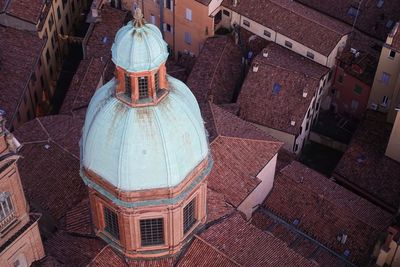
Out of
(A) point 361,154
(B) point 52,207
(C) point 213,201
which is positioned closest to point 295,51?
(A) point 361,154

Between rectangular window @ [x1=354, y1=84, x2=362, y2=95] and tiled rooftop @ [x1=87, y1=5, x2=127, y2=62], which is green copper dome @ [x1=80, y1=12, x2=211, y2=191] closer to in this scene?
tiled rooftop @ [x1=87, y1=5, x2=127, y2=62]

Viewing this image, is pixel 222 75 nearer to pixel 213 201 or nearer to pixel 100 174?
pixel 213 201

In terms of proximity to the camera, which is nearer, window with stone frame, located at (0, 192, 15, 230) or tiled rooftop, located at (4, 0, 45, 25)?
window with stone frame, located at (0, 192, 15, 230)

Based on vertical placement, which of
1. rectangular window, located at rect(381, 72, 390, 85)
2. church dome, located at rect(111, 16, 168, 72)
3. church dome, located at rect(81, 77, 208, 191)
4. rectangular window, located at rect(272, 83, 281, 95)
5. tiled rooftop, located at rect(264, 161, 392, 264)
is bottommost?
tiled rooftop, located at rect(264, 161, 392, 264)

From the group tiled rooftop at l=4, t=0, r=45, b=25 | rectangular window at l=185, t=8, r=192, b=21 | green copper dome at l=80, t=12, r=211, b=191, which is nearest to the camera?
green copper dome at l=80, t=12, r=211, b=191

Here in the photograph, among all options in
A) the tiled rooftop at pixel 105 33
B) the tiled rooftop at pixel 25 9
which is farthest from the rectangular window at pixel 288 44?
the tiled rooftop at pixel 25 9

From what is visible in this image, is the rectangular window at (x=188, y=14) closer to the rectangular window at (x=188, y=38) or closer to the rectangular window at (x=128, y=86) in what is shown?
the rectangular window at (x=188, y=38)

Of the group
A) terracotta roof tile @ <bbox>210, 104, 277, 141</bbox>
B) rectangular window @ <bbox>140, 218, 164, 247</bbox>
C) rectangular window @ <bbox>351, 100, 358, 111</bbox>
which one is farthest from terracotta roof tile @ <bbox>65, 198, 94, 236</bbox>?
rectangular window @ <bbox>351, 100, 358, 111</bbox>
